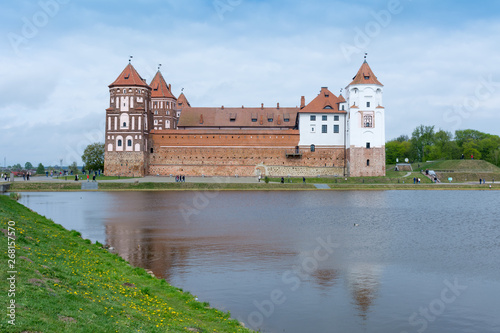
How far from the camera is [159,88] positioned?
76.6 metres

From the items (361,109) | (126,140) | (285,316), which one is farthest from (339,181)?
(285,316)

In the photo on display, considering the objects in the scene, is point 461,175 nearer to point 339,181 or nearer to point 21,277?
point 339,181

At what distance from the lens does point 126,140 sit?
197ft

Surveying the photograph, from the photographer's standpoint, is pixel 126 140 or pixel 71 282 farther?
pixel 126 140

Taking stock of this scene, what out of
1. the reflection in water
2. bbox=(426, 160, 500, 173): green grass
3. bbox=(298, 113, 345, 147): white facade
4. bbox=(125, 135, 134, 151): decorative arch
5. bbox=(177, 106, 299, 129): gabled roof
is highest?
bbox=(177, 106, 299, 129): gabled roof

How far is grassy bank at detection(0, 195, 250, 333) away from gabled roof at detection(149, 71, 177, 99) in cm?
6474

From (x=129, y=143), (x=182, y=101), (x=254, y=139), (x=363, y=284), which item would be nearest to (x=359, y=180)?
(x=254, y=139)

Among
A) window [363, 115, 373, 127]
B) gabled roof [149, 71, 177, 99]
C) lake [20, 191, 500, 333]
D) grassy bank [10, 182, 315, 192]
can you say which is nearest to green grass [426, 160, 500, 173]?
window [363, 115, 373, 127]

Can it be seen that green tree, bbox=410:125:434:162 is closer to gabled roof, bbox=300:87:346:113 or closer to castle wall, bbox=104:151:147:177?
gabled roof, bbox=300:87:346:113

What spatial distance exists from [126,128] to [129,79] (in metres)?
6.30

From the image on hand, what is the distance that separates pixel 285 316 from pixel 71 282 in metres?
4.46

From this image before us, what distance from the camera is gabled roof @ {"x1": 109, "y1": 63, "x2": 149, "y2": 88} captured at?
59594 mm

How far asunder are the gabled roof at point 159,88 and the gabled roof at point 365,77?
102 feet

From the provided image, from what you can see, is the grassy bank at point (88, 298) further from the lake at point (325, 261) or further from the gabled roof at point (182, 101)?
the gabled roof at point (182, 101)
